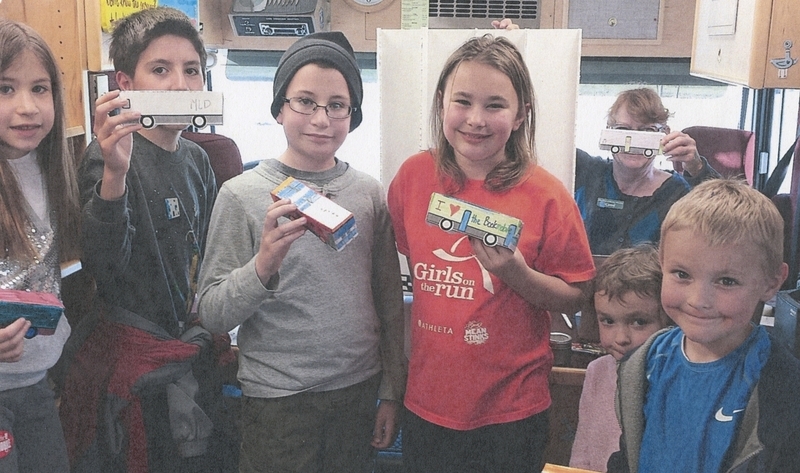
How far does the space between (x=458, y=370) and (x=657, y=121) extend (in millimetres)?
1052

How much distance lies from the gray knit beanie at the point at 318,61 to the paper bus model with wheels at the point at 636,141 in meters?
0.68

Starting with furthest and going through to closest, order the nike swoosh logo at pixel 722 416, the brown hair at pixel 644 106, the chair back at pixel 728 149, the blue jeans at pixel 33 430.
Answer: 1. the chair back at pixel 728 149
2. the brown hair at pixel 644 106
3. the blue jeans at pixel 33 430
4. the nike swoosh logo at pixel 722 416

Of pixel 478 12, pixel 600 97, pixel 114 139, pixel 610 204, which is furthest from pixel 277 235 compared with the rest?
pixel 600 97

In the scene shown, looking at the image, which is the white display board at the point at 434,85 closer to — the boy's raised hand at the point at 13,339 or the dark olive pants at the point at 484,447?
the dark olive pants at the point at 484,447

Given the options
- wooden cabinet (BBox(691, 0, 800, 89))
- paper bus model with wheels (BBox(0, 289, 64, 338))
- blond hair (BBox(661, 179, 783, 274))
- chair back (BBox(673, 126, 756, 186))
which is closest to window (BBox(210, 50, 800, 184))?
chair back (BBox(673, 126, 756, 186))

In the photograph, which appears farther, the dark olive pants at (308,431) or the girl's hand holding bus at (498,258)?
the dark olive pants at (308,431)

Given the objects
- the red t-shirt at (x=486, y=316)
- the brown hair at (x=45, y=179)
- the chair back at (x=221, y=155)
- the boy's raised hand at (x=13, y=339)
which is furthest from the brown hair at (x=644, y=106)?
the boy's raised hand at (x=13, y=339)

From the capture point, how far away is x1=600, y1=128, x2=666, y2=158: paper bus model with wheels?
1.80 meters

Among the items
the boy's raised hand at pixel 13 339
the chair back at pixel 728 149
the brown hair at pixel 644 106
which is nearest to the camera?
the boy's raised hand at pixel 13 339

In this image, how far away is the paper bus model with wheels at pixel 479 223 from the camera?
1.25m

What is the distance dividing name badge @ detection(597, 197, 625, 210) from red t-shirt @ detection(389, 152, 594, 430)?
70 centimetres

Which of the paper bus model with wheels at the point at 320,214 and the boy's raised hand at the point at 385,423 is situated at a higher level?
the paper bus model with wheels at the point at 320,214

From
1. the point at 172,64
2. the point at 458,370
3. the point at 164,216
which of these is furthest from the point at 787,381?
the point at 172,64

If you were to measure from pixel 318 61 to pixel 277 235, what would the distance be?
389mm
